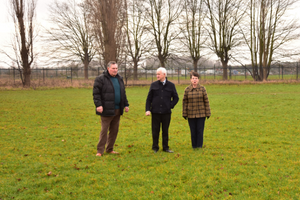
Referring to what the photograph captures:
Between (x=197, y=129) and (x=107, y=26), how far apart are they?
27096 millimetres

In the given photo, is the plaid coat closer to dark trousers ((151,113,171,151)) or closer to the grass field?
dark trousers ((151,113,171,151))

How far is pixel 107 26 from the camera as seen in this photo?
31.7 meters

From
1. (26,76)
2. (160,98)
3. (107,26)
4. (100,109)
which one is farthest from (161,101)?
(26,76)

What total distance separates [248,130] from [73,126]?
591cm

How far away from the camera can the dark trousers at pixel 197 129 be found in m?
6.61

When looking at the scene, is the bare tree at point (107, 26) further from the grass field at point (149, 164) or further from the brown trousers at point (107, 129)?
the brown trousers at point (107, 129)

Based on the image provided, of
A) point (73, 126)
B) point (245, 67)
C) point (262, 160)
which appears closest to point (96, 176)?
point (262, 160)

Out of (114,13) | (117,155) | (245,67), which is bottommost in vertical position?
(117,155)

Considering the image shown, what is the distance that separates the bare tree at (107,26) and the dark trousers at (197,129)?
26571 mm

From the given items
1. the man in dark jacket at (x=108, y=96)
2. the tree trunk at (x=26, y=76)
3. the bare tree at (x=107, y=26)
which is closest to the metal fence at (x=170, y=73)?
the tree trunk at (x=26, y=76)

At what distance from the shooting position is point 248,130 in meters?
9.02

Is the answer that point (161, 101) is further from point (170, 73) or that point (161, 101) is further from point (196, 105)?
point (170, 73)

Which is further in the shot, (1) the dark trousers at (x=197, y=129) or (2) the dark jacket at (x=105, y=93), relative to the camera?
(1) the dark trousers at (x=197, y=129)

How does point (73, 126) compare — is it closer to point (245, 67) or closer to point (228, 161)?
point (228, 161)
